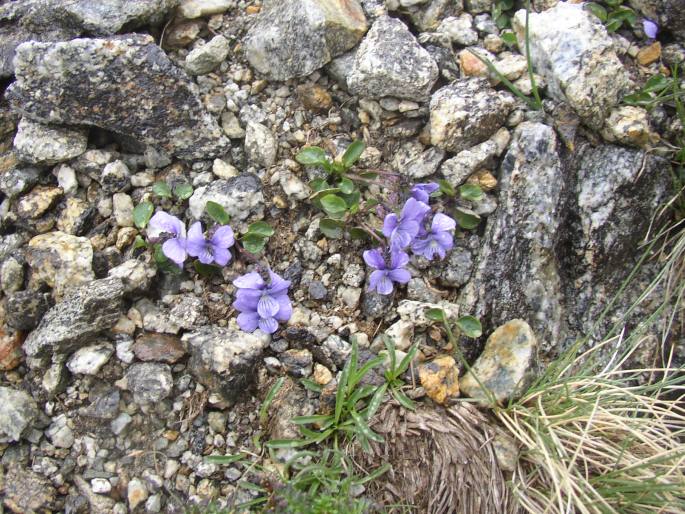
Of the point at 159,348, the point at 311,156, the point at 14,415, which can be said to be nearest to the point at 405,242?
the point at 311,156

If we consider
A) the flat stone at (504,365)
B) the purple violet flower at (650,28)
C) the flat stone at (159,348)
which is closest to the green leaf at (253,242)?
the flat stone at (159,348)

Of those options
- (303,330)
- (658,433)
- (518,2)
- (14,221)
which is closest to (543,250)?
(658,433)

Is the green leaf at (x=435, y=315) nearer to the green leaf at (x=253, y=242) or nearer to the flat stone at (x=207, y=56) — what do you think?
the green leaf at (x=253, y=242)

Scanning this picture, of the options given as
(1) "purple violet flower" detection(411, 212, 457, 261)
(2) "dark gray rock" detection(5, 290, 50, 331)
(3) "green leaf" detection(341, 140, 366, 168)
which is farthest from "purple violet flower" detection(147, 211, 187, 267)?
(1) "purple violet flower" detection(411, 212, 457, 261)

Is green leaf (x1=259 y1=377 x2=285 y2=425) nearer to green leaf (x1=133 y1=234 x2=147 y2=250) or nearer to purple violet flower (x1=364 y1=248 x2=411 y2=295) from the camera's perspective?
purple violet flower (x1=364 y1=248 x2=411 y2=295)

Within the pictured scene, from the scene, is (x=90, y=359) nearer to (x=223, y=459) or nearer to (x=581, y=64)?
(x=223, y=459)

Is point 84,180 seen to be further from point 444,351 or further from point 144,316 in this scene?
point 444,351
